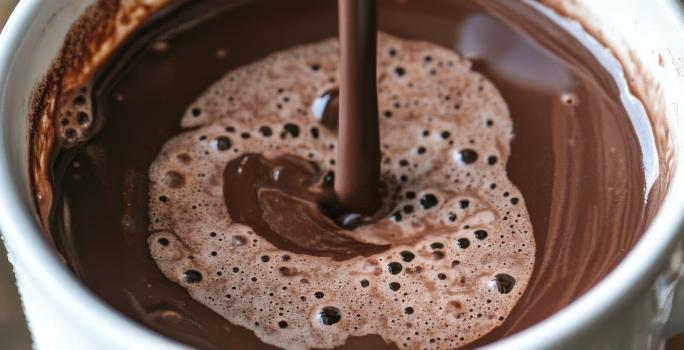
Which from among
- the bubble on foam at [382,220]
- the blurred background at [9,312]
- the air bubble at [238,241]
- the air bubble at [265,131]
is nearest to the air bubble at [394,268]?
the bubble on foam at [382,220]

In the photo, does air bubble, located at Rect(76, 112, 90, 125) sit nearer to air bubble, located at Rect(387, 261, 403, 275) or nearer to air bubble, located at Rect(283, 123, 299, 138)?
air bubble, located at Rect(283, 123, 299, 138)

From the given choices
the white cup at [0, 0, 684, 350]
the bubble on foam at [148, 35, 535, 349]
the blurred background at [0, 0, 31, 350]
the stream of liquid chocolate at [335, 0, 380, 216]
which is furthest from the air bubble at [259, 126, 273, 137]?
the blurred background at [0, 0, 31, 350]

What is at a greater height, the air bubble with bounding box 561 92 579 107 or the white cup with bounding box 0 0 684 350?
the air bubble with bounding box 561 92 579 107

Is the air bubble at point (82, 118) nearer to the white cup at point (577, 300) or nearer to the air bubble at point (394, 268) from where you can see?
the white cup at point (577, 300)

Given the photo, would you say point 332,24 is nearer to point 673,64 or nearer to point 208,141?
point 208,141

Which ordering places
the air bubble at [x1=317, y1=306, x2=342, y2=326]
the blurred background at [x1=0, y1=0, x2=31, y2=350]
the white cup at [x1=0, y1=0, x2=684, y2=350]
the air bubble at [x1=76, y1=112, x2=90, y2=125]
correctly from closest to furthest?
the white cup at [x1=0, y1=0, x2=684, y2=350]
the air bubble at [x1=317, y1=306, x2=342, y2=326]
the air bubble at [x1=76, y1=112, x2=90, y2=125]
the blurred background at [x1=0, y1=0, x2=31, y2=350]

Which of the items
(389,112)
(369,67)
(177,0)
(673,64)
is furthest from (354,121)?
(177,0)
